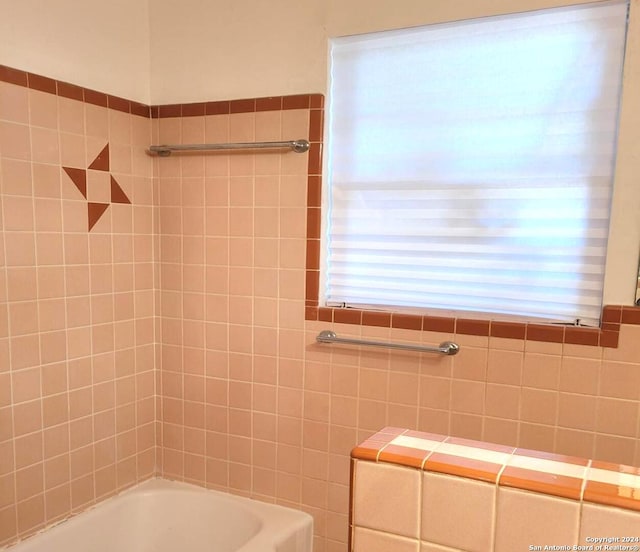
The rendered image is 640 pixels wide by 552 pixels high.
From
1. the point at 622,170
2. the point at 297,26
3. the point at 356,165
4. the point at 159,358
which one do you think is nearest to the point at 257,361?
the point at 159,358

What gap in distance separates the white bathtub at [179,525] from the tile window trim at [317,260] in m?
0.75

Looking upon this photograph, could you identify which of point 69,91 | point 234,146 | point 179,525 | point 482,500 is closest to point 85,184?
point 69,91

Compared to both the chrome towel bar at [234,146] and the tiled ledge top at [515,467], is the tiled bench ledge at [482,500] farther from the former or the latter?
the chrome towel bar at [234,146]

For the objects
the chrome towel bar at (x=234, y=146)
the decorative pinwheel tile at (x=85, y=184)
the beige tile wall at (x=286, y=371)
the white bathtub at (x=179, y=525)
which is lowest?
the white bathtub at (x=179, y=525)

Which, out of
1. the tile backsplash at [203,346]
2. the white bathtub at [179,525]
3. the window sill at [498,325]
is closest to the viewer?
the window sill at [498,325]

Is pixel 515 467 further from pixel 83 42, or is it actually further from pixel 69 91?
pixel 83 42

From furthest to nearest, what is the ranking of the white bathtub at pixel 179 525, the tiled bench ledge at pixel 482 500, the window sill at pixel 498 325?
the white bathtub at pixel 179 525
the window sill at pixel 498 325
the tiled bench ledge at pixel 482 500

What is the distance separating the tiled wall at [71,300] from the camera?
165 centimetres

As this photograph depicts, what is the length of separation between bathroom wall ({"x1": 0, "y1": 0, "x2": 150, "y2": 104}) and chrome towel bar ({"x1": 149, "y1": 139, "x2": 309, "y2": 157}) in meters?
0.22

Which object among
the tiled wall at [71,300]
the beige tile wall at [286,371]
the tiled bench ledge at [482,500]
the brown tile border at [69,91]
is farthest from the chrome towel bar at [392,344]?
the brown tile border at [69,91]

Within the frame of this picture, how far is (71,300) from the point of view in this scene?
1833mm

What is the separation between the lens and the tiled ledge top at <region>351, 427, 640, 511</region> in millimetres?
612

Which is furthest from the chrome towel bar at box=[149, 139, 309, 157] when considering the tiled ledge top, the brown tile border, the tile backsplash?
the tiled ledge top

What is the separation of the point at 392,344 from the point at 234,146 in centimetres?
91
